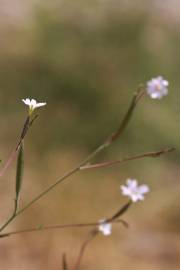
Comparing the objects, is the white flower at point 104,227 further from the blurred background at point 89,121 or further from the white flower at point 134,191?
the blurred background at point 89,121

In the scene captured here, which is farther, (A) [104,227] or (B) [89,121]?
(B) [89,121]

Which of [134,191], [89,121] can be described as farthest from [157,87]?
[89,121]

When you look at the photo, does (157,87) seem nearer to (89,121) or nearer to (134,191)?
(134,191)

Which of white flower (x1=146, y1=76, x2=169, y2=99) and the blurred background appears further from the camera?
the blurred background

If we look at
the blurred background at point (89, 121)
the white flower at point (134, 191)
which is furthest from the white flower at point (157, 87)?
the blurred background at point (89, 121)

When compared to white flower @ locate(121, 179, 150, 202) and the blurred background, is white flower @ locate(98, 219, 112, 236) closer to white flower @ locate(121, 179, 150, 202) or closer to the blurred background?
white flower @ locate(121, 179, 150, 202)

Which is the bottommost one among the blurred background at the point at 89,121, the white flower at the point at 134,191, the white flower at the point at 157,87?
the white flower at the point at 134,191

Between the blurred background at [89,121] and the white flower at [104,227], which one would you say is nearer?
the white flower at [104,227]

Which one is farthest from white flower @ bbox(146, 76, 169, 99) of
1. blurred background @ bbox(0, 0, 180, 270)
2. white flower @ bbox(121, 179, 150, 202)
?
blurred background @ bbox(0, 0, 180, 270)

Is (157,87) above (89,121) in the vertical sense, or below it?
below

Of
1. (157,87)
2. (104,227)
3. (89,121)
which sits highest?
(89,121)
